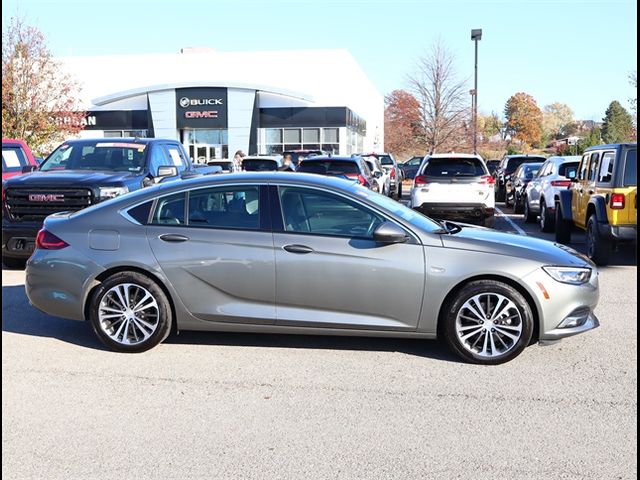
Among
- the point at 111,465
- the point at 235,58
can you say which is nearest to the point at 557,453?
the point at 111,465

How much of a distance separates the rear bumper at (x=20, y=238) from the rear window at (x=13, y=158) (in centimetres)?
353

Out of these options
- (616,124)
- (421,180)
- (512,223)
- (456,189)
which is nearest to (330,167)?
(421,180)

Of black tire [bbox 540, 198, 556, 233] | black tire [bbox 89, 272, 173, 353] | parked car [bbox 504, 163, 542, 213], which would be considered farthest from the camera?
parked car [bbox 504, 163, 542, 213]

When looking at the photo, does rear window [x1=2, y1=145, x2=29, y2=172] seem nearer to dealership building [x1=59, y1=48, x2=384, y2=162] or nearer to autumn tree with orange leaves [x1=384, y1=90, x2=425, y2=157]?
dealership building [x1=59, y1=48, x2=384, y2=162]

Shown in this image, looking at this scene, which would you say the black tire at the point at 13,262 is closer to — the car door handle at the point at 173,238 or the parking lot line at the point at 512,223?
the car door handle at the point at 173,238

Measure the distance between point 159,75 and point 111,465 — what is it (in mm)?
51959

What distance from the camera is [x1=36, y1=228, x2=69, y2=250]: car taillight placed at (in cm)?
631

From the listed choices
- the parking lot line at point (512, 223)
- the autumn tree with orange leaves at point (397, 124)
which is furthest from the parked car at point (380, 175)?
the autumn tree with orange leaves at point (397, 124)

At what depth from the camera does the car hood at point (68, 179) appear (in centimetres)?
1010

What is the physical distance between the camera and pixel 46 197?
33.0 feet

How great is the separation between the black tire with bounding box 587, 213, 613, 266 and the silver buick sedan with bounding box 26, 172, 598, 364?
440 centimetres

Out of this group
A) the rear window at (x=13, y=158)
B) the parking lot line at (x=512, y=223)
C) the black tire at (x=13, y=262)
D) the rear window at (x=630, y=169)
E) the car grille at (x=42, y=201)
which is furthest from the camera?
the parking lot line at (x=512, y=223)

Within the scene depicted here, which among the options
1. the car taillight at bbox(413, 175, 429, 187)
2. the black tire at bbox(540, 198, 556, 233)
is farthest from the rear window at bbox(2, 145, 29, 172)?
the black tire at bbox(540, 198, 556, 233)

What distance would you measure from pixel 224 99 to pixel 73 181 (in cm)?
4036
